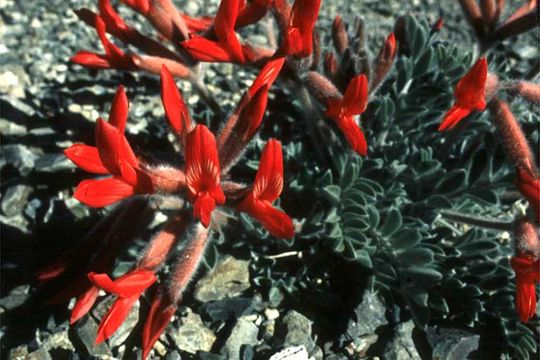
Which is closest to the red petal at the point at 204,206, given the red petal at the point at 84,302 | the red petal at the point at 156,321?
the red petal at the point at 156,321

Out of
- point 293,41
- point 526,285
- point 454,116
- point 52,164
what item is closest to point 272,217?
point 293,41

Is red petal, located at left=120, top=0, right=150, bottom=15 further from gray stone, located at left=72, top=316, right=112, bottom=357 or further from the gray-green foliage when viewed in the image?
gray stone, located at left=72, top=316, right=112, bottom=357

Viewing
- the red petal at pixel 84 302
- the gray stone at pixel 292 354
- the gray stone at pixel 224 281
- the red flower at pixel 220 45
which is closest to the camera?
the red flower at pixel 220 45

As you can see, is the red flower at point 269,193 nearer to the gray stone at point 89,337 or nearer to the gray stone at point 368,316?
the gray stone at point 368,316

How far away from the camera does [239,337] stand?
12.8 feet

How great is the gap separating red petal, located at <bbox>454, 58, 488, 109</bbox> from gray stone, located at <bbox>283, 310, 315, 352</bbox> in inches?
52.1

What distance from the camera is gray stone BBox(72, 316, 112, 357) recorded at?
3.85 metres

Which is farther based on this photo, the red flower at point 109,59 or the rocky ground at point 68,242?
the rocky ground at point 68,242

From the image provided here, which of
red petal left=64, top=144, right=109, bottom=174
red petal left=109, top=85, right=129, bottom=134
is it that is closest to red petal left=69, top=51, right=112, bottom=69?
red petal left=109, top=85, right=129, bottom=134

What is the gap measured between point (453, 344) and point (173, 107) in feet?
5.80

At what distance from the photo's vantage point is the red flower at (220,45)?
3446 millimetres

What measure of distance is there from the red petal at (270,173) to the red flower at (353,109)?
0.54 m

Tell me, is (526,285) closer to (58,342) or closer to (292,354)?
(292,354)

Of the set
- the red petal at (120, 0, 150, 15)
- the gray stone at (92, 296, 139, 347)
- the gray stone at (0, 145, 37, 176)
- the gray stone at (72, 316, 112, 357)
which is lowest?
the gray stone at (72, 316, 112, 357)
